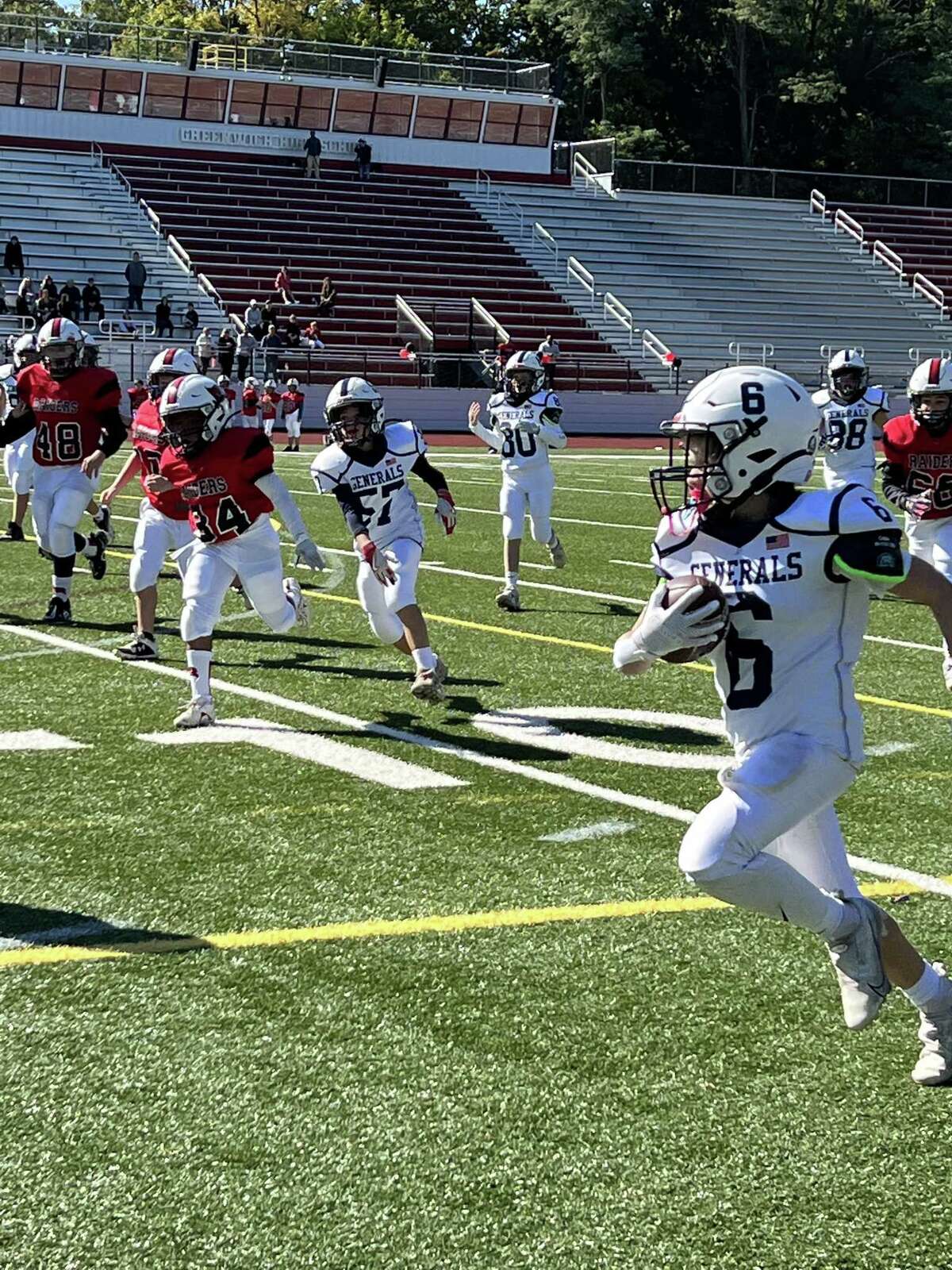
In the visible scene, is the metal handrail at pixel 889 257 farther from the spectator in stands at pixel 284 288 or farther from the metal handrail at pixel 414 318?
the spectator in stands at pixel 284 288

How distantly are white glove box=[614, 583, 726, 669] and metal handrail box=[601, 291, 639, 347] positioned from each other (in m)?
37.5

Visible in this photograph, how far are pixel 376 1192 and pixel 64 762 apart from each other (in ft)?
14.6

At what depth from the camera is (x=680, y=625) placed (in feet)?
12.9

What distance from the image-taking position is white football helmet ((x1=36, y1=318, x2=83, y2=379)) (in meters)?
11.5

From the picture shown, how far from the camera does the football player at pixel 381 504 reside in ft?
29.7

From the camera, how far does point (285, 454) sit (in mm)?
28984

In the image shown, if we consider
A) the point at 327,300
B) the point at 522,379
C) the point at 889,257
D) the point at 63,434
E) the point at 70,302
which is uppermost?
the point at 889,257

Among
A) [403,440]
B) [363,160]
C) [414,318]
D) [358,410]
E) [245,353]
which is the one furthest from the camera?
[363,160]

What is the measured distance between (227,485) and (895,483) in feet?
13.5

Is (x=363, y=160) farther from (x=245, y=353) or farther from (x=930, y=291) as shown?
(x=930, y=291)

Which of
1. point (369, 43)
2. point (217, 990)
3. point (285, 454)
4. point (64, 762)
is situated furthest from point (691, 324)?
point (217, 990)

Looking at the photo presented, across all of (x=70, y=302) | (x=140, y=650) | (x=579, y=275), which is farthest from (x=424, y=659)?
(x=579, y=275)

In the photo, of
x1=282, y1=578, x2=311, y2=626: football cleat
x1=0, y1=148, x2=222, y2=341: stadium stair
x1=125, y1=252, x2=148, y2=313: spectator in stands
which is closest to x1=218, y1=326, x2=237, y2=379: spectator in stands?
x1=0, y1=148, x2=222, y2=341: stadium stair

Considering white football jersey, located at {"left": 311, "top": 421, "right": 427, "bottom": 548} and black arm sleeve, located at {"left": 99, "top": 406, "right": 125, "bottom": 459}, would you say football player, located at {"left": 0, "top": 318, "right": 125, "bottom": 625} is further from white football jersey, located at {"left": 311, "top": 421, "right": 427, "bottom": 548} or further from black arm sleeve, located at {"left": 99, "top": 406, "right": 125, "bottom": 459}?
white football jersey, located at {"left": 311, "top": 421, "right": 427, "bottom": 548}
